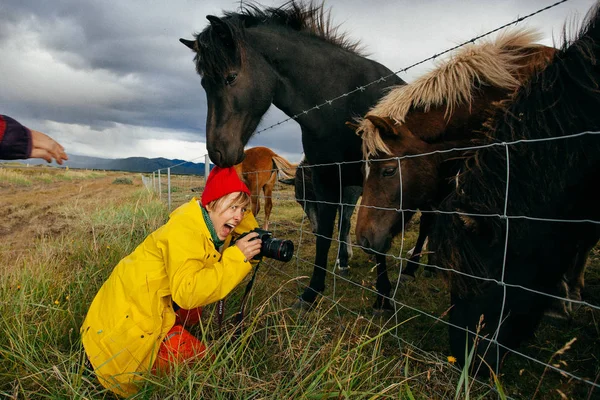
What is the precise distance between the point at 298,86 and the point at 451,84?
124 cm

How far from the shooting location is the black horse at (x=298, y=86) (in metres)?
2.64

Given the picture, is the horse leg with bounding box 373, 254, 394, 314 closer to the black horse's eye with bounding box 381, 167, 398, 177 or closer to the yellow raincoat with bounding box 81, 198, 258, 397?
the black horse's eye with bounding box 381, 167, 398, 177

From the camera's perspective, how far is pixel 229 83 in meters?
2.65

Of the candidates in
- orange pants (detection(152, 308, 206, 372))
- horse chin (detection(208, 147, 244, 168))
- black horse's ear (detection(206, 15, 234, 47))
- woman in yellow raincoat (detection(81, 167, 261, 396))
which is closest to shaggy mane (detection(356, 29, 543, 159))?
horse chin (detection(208, 147, 244, 168))

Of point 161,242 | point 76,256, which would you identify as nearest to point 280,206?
point 76,256

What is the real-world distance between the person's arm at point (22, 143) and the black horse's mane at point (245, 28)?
1.31 meters

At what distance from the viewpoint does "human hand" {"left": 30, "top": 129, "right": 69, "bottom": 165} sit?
1627 mm

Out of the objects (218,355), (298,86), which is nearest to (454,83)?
(298,86)

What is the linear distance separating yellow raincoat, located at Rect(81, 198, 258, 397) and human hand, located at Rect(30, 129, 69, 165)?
63 cm

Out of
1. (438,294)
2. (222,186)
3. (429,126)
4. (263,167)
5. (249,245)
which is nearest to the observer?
(249,245)

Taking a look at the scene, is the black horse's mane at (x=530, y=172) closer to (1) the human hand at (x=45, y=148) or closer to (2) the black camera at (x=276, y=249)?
(2) the black camera at (x=276, y=249)

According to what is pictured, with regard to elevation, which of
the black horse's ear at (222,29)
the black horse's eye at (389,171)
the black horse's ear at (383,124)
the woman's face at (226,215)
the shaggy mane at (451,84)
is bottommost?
the woman's face at (226,215)

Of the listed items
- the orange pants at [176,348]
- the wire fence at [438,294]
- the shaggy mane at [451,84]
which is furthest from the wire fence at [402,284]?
the orange pants at [176,348]

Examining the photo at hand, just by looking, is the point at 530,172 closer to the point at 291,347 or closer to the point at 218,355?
the point at 291,347
